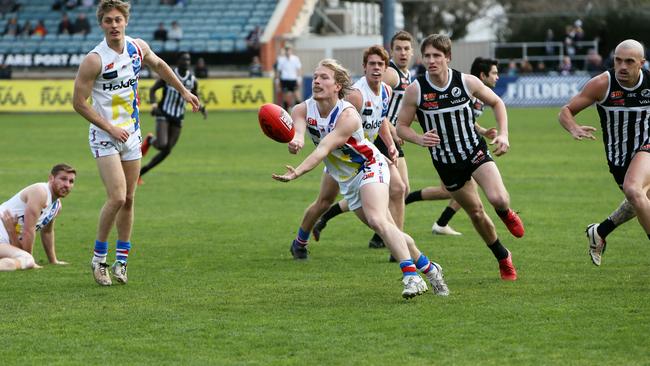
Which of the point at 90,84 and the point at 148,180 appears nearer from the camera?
the point at 90,84

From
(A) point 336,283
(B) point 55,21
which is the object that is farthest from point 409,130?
(B) point 55,21

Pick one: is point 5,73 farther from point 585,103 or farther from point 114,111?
point 585,103

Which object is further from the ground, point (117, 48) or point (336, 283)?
point (117, 48)

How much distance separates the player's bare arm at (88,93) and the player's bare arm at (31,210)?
1.49 metres

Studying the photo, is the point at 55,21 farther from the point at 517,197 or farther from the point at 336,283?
the point at 336,283

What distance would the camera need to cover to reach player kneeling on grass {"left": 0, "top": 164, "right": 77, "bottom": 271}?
973 centimetres

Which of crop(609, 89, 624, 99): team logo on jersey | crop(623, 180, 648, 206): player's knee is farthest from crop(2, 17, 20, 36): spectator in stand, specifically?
crop(623, 180, 648, 206): player's knee

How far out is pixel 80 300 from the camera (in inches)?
325

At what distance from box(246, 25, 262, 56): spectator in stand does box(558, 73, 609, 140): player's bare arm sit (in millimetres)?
34129

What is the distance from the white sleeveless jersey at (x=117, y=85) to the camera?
8562mm

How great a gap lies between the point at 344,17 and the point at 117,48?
139ft

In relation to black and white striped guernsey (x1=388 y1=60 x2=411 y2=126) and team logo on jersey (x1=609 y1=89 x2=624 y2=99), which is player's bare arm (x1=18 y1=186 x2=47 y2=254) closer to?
black and white striped guernsey (x1=388 y1=60 x2=411 y2=126)

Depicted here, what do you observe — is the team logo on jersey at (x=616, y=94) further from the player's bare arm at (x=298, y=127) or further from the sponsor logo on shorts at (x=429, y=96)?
the player's bare arm at (x=298, y=127)

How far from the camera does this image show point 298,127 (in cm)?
806
